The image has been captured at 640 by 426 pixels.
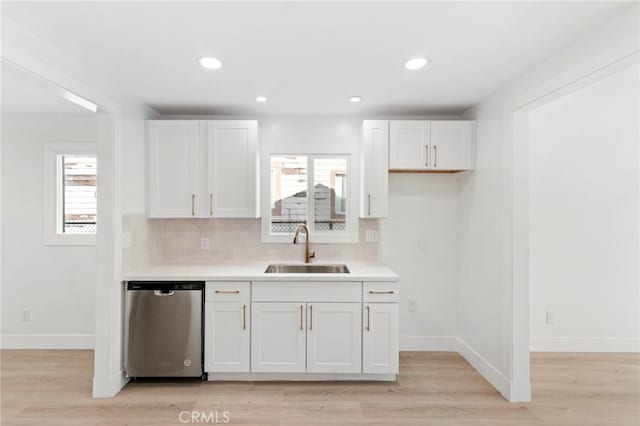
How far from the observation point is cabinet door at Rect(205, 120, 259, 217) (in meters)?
3.19

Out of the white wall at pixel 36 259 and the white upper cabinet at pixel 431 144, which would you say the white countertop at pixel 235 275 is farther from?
the white wall at pixel 36 259

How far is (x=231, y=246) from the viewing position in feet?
11.6

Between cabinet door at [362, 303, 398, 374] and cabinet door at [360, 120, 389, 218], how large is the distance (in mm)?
874

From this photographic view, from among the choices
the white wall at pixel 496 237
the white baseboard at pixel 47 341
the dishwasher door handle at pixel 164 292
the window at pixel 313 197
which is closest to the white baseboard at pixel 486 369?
the white wall at pixel 496 237

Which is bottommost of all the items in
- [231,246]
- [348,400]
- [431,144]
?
[348,400]

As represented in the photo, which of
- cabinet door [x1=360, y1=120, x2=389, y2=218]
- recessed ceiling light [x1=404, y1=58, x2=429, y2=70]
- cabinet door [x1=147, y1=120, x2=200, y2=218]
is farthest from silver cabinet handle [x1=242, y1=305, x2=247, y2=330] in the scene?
recessed ceiling light [x1=404, y1=58, x2=429, y2=70]

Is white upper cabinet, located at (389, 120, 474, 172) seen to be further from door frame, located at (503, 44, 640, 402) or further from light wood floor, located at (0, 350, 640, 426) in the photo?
light wood floor, located at (0, 350, 640, 426)

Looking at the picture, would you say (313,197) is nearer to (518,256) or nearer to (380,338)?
(380,338)

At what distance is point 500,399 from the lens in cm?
262

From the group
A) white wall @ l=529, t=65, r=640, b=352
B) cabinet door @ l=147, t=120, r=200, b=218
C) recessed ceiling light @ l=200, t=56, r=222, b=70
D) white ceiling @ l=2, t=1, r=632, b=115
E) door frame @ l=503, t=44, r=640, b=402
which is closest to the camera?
white ceiling @ l=2, t=1, r=632, b=115

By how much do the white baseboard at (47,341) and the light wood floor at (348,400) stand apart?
0.40 meters

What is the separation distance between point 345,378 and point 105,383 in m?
1.85

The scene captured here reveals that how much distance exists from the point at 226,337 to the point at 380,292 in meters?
1.30

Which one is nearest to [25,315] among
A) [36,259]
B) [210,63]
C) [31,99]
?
[36,259]
